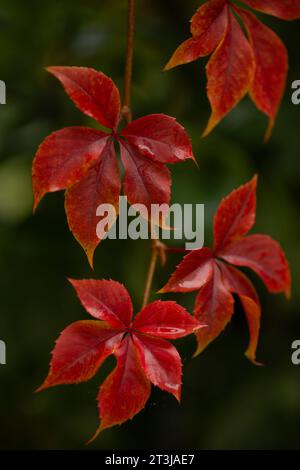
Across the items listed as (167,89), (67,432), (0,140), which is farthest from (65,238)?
(67,432)

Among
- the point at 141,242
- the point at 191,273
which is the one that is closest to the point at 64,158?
the point at 191,273

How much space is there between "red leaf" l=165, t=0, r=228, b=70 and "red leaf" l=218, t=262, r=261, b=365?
159mm

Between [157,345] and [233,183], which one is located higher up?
[233,183]

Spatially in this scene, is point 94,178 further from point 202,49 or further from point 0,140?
point 0,140

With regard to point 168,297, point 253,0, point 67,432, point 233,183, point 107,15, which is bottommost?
point 67,432

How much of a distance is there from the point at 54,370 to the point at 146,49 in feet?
2.32

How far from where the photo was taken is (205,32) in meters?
0.48

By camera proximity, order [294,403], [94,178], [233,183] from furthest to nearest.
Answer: [294,403] < [233,183] < [94,178]

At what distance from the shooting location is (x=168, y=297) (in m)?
1.09

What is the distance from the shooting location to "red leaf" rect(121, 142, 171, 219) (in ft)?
1.49

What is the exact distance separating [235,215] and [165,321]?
115 millimetres

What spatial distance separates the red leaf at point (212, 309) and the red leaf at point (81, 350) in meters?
Result: 0.06

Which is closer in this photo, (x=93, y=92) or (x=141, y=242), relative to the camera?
(x=93, y=92)

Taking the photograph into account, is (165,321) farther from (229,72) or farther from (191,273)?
(229,72)
